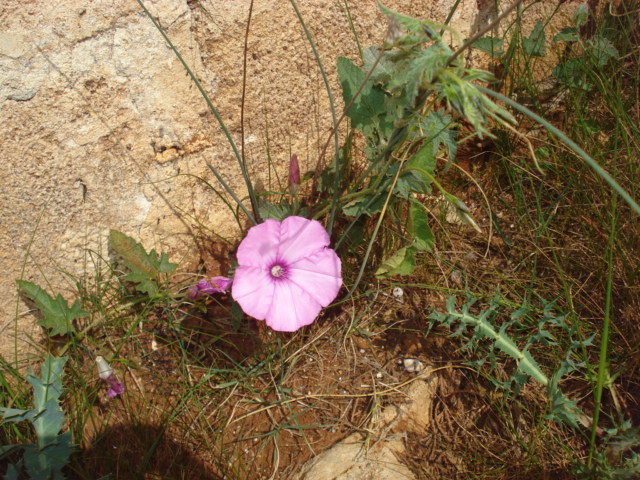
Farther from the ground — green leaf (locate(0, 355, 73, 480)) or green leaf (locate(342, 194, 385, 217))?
green leaf (locate(342, 194, 385, 217))

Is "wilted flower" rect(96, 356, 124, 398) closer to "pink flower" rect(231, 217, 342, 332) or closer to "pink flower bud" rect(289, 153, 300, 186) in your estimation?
"pink flower" rect(231, 217, 342, 332)

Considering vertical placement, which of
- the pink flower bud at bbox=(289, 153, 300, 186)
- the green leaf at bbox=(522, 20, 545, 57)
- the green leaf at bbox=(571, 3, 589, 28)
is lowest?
the pink flower bud at bbox=(289, 153, 300, 186)

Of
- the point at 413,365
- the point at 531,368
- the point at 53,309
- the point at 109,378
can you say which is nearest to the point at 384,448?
the point at 413,365

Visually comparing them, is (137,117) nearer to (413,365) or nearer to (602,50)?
(413,365)

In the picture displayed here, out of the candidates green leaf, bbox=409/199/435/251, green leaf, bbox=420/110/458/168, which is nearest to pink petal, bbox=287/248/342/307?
green leaf, bbox=409/199/435/251

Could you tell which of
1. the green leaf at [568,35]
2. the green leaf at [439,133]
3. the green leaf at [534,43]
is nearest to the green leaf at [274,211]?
the green leaf at [439,133]

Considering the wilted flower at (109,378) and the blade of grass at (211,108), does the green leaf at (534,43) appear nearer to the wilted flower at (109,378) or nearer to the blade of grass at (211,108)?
the blade of grass at (211,108)
